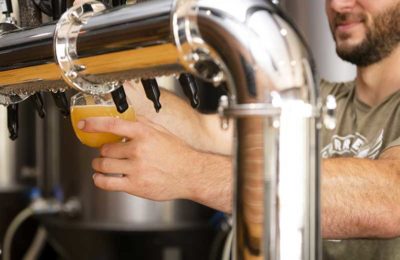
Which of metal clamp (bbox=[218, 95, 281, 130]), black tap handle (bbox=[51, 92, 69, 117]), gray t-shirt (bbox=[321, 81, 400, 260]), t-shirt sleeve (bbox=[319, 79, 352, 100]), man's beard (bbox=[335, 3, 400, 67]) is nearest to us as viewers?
metal clamp (bbox=[218, 95, 281, 130])

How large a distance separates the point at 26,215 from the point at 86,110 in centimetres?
241

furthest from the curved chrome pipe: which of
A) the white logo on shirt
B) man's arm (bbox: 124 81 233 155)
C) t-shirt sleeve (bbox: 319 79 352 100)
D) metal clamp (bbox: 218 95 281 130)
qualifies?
t-shirt sleeve (bbox: 319 79 352 100)

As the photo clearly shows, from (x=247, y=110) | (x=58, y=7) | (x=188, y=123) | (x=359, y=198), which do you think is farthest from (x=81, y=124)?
(x=188, y=123)

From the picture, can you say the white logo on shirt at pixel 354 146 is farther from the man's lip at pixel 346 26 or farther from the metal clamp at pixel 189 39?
the metal clamp at pixel 189 39

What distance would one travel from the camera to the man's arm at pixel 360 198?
3.82 feet

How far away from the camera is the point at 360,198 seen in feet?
3.92

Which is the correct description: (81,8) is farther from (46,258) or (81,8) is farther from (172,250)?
(46,258)

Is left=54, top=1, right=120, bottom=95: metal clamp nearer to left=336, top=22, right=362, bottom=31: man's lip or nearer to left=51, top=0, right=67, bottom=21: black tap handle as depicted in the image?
left=51, top=0, right=67, bottom=21: black tap handle

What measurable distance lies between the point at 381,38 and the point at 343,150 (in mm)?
298

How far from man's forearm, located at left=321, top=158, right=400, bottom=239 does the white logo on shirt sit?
0.38 meters

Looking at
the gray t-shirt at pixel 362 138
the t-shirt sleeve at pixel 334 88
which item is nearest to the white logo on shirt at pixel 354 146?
the gray t-shirt at pixel 362 138

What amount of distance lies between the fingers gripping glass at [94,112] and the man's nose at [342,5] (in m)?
1.02

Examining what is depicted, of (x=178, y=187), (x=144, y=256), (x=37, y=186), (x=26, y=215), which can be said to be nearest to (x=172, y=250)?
(x=144, y=256)

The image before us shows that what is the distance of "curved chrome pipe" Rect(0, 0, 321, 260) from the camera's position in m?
0.55
